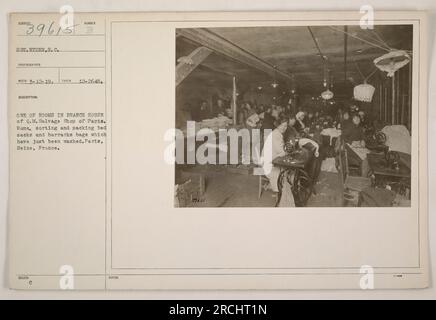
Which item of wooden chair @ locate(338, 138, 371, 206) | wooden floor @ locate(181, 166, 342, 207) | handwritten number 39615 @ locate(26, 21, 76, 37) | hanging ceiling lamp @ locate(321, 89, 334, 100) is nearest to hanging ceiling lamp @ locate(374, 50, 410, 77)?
hanging ceiling lamp @ locate(321, 89, 334, 100)

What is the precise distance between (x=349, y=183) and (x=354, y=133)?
0.86ft

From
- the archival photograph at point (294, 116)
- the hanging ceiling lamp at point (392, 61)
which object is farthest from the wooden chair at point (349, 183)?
the hanging ceiling lamp at point (392, 61)

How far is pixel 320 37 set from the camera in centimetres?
220

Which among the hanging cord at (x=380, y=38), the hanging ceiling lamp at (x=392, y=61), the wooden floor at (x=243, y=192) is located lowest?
the wooden floor at (x=243, y=192)

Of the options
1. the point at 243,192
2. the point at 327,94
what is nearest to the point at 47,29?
the point at 243,192

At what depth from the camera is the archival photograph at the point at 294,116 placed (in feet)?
7.25

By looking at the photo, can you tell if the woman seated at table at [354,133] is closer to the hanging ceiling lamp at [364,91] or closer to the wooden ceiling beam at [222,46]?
the hanging ceiling lamp at [364,91]

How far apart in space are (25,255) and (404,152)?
207cm

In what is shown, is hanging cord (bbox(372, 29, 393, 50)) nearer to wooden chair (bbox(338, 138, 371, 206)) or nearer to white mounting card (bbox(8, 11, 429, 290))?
white mounting card (bbox(8, 11, 429, 290))

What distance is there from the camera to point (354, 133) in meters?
2.23

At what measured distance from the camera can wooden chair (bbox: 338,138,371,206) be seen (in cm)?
222

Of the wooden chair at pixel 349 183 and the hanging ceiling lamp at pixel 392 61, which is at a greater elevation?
the hanging ceiling lamp at pixel 392 61

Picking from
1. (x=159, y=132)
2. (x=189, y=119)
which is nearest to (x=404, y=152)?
(x=189, y=119)

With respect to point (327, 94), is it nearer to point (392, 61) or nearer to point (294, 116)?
point (294, 116)
